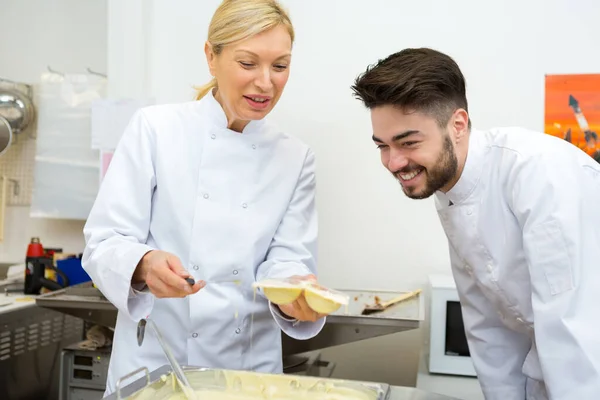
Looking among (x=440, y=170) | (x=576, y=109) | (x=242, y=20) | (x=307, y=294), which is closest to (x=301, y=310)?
(x=307, y=294)

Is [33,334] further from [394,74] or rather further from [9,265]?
[394,74]

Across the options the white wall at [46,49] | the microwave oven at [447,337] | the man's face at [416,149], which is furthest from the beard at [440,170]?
the white wall at [46,49]

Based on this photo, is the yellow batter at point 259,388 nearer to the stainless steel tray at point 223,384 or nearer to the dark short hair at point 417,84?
the stainless steel tray at point 223,384

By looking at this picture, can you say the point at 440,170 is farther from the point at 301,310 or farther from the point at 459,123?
the point at 301,310

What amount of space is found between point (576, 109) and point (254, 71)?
5.11ft

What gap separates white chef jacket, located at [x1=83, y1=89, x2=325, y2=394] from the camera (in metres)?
1.58

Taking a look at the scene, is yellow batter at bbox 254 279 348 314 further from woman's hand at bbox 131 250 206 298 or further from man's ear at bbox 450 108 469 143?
man's ear at bbox 450 108 469 143

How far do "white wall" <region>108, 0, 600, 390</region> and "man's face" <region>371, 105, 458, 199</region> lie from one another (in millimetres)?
1192

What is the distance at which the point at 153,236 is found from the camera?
1.67 m

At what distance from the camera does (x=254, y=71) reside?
1.62 metres

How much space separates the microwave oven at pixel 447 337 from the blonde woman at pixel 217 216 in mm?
715

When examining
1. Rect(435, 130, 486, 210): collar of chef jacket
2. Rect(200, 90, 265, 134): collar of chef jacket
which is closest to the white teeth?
Rect(435, 130, 486, 210): collar of chef jacket

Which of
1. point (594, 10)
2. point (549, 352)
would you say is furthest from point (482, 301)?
point (594, 10)

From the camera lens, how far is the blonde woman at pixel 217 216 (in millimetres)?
1585
